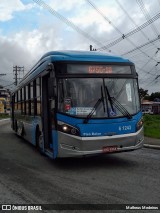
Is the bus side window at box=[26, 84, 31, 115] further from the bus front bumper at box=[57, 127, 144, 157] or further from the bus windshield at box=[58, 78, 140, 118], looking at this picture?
the bus front bumper at box=[57, 127, 144, 157]

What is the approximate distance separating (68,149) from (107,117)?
1.33 metres

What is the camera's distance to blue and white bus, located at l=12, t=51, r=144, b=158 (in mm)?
9633

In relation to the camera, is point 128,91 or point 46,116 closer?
point 128,91

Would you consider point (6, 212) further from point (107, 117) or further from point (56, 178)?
point (107, 117)

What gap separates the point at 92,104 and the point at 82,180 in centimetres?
219

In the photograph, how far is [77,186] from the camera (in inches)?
313

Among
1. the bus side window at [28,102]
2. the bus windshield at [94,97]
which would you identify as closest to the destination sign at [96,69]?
the bus windshield at [94,97]

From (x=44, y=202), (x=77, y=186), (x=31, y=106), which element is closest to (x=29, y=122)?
(x=31, y=106)

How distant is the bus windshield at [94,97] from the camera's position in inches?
385

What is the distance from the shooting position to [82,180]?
8.58 m

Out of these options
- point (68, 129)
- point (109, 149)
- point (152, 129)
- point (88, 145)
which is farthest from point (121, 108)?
point (152, 129)

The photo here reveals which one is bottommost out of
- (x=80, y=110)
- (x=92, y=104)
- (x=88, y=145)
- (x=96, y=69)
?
(x=88, y=145)

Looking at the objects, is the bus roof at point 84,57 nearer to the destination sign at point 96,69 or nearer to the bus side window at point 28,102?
the destination sign at point 96,69

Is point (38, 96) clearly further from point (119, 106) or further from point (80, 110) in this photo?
point (119, 106)
